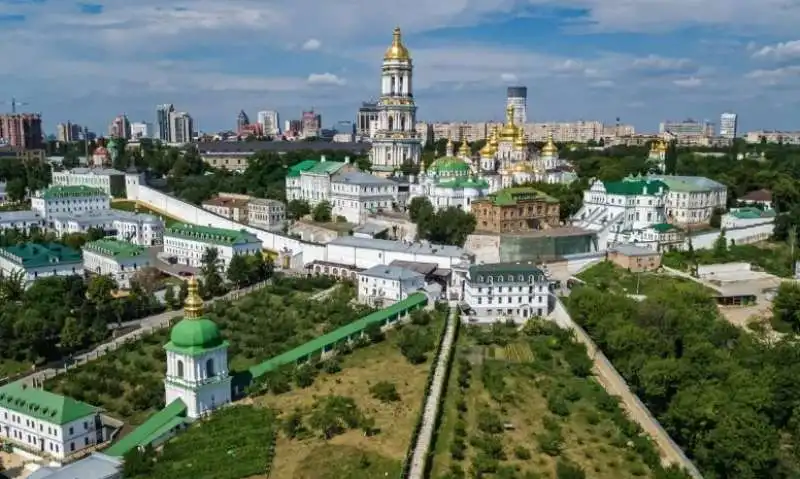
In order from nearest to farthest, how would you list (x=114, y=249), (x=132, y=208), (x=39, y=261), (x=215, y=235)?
(x=39, y=261)
(x=114, y=249)
(x=215, y=235)
(x=132, y=208)

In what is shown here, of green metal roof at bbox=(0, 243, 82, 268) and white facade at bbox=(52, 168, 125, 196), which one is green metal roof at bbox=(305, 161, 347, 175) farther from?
green metal roof at bbox=(0, 243, 82, 268)

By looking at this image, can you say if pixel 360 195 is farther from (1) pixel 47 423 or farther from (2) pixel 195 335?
(1) pixel 47 423

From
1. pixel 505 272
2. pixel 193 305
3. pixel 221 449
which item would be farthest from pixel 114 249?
pixel 221 449

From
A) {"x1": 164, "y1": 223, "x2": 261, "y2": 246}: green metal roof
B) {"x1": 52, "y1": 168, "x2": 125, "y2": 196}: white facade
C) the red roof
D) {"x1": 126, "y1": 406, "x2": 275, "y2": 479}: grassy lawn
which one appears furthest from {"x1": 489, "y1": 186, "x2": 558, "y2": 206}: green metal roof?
{"x1": 52, "y1": 168, "x2": 125, "y2": 196}: white facade

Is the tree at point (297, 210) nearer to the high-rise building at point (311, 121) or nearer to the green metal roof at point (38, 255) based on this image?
the green metal roof at point (38, 255)

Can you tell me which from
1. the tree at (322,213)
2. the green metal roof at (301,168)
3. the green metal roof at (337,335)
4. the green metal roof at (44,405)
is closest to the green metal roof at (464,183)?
the tree at (322,213)
